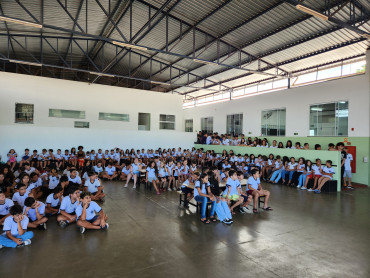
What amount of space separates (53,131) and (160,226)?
12.1 m

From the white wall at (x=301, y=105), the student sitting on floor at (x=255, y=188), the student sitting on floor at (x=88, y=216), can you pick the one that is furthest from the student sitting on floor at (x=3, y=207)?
the white wall at (x=301, y=105)

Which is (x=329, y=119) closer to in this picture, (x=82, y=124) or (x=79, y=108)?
(x=82, y=124)

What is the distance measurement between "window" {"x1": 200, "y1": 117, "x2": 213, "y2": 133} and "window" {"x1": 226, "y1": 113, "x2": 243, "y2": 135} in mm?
2336

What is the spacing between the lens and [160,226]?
16.1ft

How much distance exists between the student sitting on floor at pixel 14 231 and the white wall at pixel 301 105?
13.0m

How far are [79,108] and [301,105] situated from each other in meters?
14.3

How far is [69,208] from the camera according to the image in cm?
504

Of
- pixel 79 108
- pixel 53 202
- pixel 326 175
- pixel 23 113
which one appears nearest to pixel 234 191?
pixel 53 202

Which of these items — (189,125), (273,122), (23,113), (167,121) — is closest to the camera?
(23,113)

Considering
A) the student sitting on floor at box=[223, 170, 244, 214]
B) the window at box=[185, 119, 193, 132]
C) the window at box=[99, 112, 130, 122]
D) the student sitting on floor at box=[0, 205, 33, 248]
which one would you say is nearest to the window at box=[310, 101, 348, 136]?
the student sitting on floor at box=[223, 170, 244, 214]

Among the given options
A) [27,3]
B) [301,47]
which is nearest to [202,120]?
[301,47]

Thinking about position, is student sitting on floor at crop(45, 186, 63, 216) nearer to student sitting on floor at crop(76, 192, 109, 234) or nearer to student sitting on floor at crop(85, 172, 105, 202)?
student sitting on floor at crop(85, 172, 105, 202)

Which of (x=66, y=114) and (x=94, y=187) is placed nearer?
(x=94, y=187)

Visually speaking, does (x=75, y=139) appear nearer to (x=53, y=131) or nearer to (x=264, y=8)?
(x=53, y=131)
